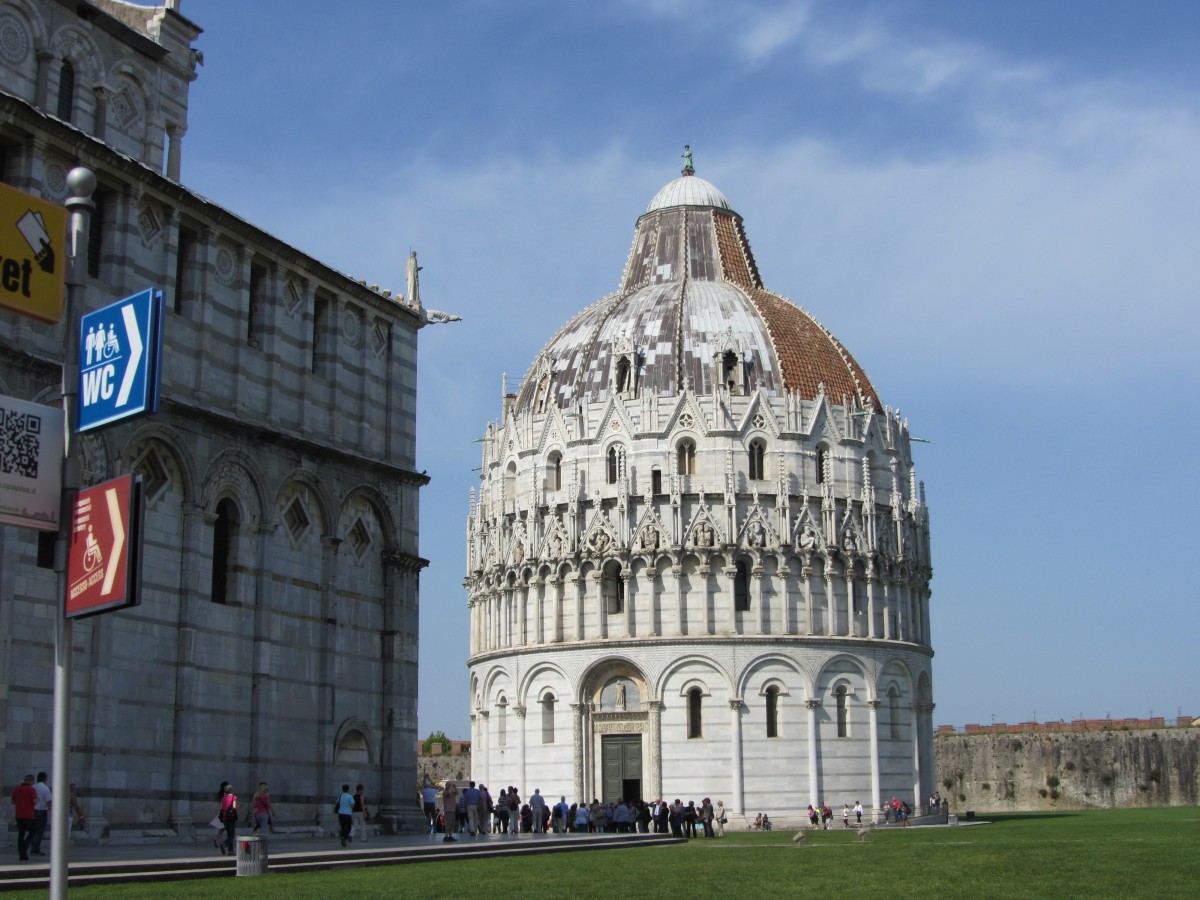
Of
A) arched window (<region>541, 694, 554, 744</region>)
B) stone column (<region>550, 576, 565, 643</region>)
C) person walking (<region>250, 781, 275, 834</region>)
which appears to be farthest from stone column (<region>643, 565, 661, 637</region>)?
person walking (<region>250, 781, 275, 834</region>)

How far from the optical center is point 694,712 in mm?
70000

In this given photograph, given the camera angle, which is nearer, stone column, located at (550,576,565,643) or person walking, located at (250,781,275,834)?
person walking, located at (250,781,275,834)

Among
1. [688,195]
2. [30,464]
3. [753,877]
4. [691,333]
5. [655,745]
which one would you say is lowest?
[753,877]

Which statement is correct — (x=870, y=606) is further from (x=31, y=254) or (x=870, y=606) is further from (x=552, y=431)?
(x=31, y=254)

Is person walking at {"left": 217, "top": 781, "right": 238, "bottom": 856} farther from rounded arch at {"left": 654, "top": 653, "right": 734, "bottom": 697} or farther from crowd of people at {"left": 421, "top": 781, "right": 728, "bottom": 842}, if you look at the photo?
rounded arch at {"left": 654, "top": 653, "right": 734, "bottom": 697}

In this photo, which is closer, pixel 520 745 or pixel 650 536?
pixel 650 536

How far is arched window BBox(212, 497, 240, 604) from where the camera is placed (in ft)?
100

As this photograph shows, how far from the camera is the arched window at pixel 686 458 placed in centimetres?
7188

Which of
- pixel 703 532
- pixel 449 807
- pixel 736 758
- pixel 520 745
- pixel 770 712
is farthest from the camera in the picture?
pixel 520 745

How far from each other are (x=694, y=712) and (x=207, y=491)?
43.3 meters

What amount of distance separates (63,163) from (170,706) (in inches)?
408

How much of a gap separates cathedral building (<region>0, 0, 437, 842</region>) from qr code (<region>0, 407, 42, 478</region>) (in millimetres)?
11649

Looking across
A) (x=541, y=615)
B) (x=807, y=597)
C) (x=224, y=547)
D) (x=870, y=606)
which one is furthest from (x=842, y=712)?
(x=224, y=547)

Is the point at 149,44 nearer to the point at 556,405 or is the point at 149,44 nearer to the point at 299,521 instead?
the point at 299,521
